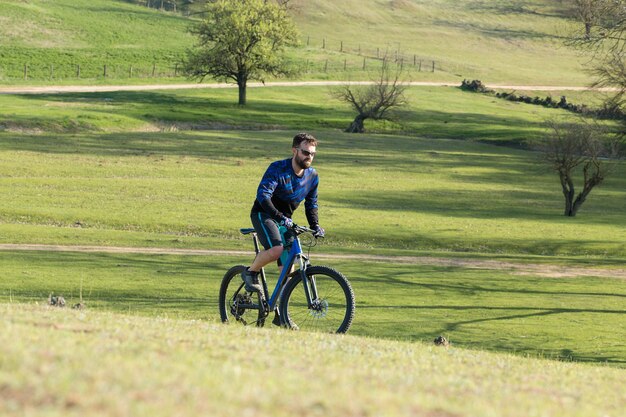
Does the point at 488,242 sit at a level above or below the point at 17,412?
below

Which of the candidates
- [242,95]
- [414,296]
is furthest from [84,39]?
[414,296]

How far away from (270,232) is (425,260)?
57.1 feet

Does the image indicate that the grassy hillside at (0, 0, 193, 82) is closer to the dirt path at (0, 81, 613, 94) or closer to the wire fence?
the wire fence

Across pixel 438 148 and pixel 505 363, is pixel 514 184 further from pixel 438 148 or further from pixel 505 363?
pixel 505 363

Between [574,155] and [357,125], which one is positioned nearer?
[574,155]

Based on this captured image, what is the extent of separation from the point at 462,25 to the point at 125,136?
11754cm

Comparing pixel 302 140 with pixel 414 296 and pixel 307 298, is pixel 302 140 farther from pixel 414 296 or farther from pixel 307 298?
pixel 414 296

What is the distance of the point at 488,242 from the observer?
38.1 meters

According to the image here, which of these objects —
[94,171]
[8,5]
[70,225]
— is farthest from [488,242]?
[8,5]

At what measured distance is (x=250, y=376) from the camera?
8.31 m

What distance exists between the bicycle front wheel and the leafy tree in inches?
3136

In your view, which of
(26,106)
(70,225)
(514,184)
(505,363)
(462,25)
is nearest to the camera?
(505,363)

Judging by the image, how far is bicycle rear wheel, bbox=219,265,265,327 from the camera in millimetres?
15305

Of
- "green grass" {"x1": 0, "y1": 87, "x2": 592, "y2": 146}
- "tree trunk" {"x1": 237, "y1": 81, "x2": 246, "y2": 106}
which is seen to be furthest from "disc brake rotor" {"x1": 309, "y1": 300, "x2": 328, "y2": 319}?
"tree trunk" {"x1": 237, "y1": 81, "x2": 246, "y2": 106}
